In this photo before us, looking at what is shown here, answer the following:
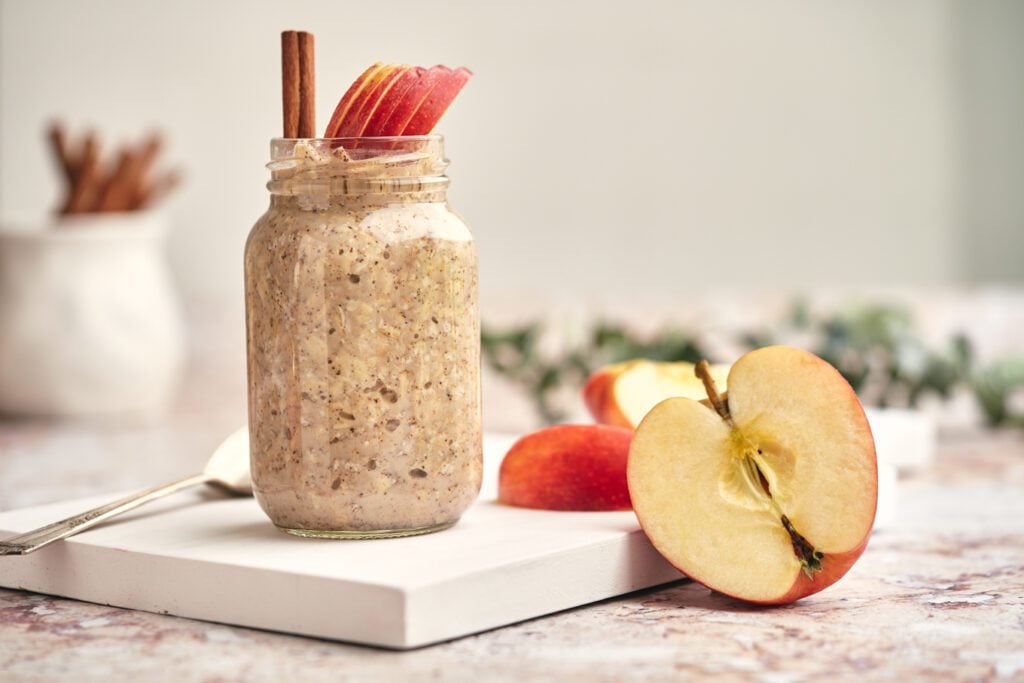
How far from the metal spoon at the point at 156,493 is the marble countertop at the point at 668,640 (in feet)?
0.12

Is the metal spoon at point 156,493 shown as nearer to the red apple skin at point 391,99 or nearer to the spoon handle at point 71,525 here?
the spoon handle at point 71,525

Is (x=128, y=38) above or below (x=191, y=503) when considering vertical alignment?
above

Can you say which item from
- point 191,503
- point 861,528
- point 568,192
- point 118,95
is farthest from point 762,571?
point 568,192

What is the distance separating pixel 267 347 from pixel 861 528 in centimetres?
34

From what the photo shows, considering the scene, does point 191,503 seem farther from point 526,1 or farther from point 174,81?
point 526,1

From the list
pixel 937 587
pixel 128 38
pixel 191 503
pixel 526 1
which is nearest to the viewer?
pixel 937 587

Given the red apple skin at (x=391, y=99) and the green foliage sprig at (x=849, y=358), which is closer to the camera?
the red apple skin at (x=391, y=99)

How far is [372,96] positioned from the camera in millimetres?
854

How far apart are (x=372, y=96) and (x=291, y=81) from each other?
0.19 ft

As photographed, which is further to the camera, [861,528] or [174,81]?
[174,81]

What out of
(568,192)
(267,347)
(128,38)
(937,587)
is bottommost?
(937,587)

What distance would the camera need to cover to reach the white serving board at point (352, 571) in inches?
29.1

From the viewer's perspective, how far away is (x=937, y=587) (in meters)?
0.89

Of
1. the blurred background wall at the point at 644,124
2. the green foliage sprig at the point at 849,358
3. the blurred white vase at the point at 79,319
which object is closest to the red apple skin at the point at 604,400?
the green foliage sprig at the point at 849,358
